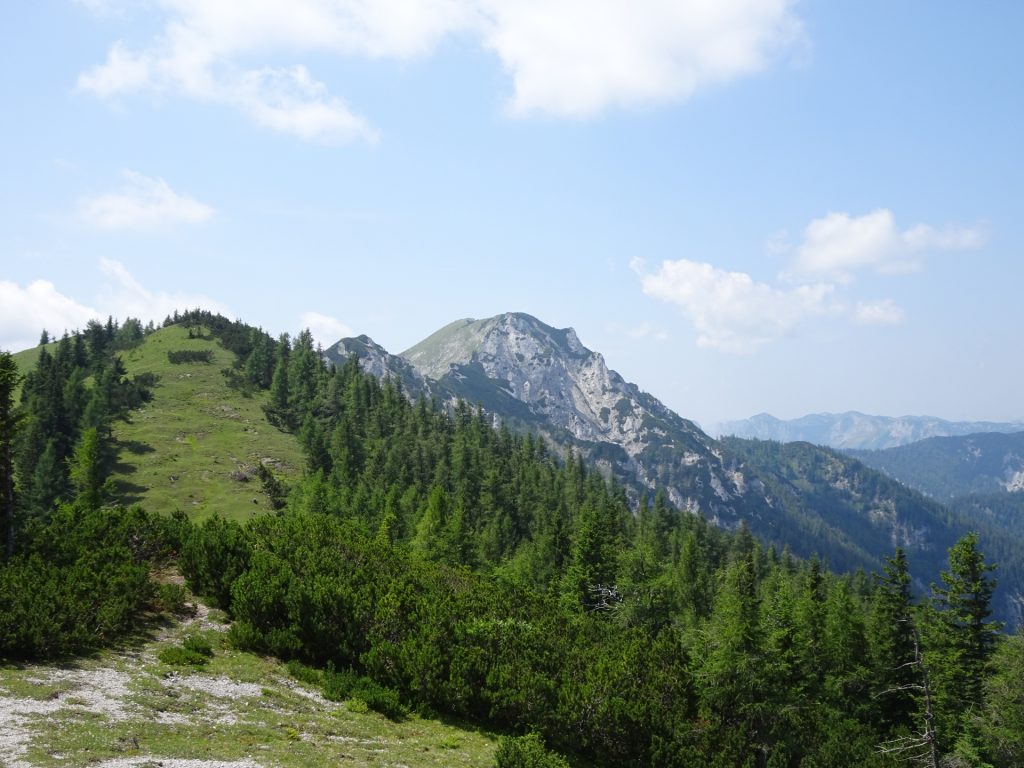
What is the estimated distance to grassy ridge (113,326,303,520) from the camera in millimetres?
101250

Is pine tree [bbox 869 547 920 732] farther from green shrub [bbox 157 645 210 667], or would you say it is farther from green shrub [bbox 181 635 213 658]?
green shrub [bbox 157 645 210 667]

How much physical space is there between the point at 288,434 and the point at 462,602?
12332 cm

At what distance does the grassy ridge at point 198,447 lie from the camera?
3986 inches

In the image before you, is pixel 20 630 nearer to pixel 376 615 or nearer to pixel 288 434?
pixel 376 615

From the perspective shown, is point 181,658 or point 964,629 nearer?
point 181,658

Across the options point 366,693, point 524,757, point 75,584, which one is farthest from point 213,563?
point 524,757

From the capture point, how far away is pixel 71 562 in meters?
32.8

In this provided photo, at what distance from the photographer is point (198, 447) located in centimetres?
12400

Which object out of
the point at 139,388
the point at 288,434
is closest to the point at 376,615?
the point at 288,434

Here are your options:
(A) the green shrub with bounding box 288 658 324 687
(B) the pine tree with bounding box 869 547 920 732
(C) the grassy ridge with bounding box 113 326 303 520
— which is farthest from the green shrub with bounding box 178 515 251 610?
(C) the grassy ridge with bounding box 113 326 303 520

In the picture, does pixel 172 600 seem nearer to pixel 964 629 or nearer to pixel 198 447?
pixel 964 629

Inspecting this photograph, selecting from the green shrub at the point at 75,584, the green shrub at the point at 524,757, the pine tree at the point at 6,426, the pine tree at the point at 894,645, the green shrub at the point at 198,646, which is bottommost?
the pine tree at the point at 894,645

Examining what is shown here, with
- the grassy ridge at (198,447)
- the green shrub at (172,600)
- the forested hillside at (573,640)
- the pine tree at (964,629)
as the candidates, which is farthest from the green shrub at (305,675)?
the grassy ridge at (198,447)

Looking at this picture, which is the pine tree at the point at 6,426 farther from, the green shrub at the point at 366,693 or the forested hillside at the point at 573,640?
the green shrub at the point at 366,693
